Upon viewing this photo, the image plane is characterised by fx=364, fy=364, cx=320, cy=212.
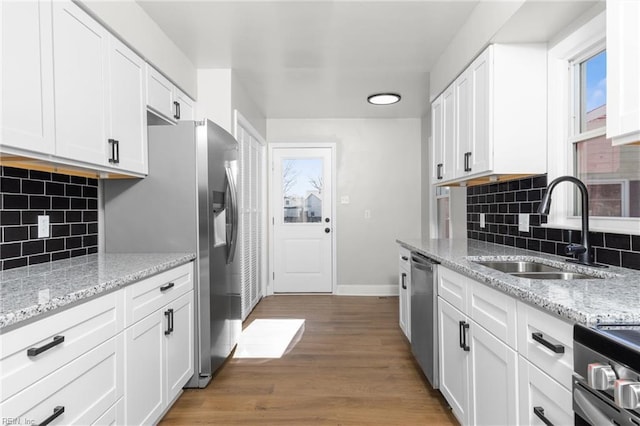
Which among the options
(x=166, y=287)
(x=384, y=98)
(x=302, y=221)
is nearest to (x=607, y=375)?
(x=166, y=287)

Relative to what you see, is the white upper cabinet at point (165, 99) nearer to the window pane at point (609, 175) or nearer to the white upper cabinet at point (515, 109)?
the white upper cabinet at point (515, 109)

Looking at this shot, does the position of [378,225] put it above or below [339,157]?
below

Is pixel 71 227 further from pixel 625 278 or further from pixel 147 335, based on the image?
pixel 625 278

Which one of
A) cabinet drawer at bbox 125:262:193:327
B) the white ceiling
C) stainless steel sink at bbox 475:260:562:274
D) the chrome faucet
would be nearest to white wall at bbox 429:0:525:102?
the white ceiling

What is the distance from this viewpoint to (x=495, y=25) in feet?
6.67

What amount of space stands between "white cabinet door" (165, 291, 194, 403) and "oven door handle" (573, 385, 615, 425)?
1826mm

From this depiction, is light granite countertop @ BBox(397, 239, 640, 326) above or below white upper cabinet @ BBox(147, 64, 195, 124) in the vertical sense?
below

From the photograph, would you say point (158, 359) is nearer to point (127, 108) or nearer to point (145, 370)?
point (145, 370)

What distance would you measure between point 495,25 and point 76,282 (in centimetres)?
242

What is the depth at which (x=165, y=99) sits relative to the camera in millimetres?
2643

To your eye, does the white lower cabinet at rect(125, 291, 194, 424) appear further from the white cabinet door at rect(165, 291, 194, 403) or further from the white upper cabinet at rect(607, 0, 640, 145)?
the white upper cabinet at rect(607, 0, 640, 145)

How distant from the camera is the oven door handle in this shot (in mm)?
822

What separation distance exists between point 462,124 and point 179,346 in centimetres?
238

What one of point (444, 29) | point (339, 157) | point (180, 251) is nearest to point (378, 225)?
point (339, 157)
